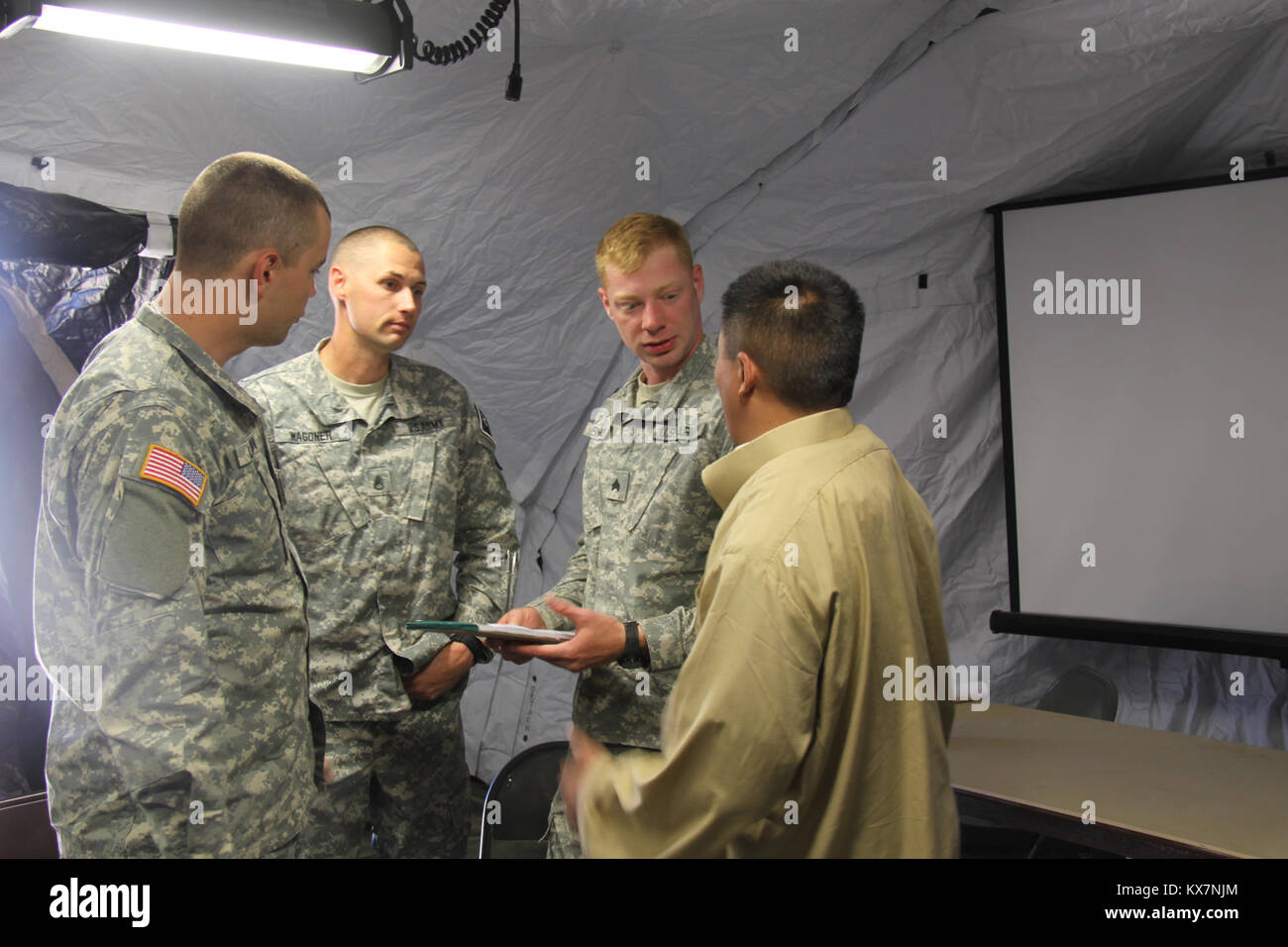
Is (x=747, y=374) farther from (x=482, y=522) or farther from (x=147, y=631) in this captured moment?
(x=482, y=522)

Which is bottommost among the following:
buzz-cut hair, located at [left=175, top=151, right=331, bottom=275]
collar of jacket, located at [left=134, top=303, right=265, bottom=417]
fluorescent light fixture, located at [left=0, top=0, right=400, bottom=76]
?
collar of jacket, located at [left=134, top=303, right=265, bottom=417]

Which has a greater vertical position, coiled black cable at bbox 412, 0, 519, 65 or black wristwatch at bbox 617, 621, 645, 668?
coiled black cable at bbox 412, 0, 519, 65

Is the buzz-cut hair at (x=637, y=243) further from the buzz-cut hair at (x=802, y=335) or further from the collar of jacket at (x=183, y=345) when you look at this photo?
the collar of jacket at (x=183, y=345)

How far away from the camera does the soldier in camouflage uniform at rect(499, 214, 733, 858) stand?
207 centimetres

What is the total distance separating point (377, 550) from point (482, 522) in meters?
0.27

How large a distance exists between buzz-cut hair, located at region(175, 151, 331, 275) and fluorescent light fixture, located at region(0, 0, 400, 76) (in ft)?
1.67

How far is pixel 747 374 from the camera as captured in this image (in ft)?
4.75

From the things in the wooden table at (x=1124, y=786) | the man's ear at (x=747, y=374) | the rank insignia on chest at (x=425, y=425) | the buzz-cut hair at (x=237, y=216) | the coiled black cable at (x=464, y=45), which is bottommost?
the wooden table at (x=1124, y=786)

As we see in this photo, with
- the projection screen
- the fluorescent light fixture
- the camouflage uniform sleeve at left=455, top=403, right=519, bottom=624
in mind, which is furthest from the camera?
the projection screen

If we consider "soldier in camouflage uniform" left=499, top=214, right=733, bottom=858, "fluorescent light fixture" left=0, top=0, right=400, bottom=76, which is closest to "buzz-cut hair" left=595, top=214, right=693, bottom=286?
"soldier in camouflage uniform" left=499, top=214, right=733, bottom=858

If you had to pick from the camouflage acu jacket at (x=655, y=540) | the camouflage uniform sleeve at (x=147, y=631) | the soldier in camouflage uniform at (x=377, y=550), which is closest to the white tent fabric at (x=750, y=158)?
the soldier in camouflage uniform at (x=377, y=550)

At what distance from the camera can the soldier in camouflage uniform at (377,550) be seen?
7.38ft

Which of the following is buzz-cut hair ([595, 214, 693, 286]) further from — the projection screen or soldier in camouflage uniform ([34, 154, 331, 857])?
the projection screen

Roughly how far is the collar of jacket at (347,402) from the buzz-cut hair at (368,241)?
0.22 meters
